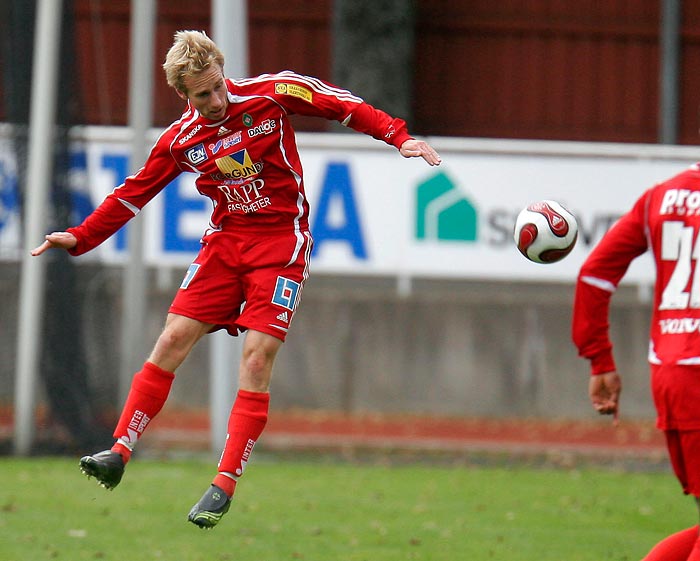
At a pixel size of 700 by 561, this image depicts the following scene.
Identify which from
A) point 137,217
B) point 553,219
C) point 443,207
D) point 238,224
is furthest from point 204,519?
point 443,207

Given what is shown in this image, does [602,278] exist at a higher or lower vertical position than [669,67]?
lower

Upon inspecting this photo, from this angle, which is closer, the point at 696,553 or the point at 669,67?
the point at 696,553

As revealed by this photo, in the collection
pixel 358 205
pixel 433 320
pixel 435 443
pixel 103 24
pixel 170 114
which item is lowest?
pixel 435 443

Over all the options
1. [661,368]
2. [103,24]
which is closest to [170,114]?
[103,24]

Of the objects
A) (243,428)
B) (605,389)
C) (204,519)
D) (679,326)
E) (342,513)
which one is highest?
(679,326)

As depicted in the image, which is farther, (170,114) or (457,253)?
(170,114)

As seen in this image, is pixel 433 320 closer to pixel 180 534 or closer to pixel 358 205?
pixel 358 205

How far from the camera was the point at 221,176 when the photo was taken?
7.03 meters

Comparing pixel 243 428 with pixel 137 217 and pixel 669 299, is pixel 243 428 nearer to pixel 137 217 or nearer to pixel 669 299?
pixel 669 299

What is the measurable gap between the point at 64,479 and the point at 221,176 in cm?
448

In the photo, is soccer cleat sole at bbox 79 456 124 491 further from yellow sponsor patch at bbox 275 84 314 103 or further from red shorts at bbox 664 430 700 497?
red shorts at bbox 664 430 700 497

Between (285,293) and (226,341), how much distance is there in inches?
201

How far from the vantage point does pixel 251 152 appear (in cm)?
695

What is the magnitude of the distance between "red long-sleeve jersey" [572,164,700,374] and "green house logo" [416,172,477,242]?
8.38 metres
